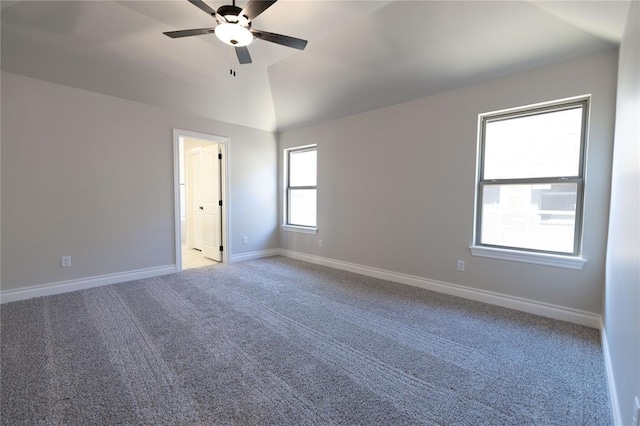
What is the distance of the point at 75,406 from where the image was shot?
5.08ft

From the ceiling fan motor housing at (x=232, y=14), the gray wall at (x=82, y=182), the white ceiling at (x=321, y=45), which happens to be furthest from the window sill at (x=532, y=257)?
the gray wall at (x=82, y=182)

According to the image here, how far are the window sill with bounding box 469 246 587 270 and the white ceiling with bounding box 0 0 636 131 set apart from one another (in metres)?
1.91

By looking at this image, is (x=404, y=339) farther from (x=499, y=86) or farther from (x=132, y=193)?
(x=132, y=193)

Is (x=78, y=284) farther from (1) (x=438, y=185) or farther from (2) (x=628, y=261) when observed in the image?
(2) (x=628, y=261)

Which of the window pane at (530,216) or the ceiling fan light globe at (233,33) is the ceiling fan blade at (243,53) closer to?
the ceiling fan light globe at (233,33)

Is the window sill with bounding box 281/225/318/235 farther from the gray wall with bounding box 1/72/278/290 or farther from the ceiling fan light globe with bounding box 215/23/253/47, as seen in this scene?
the ceiling fan light globe with bounding box 215/23/253/47

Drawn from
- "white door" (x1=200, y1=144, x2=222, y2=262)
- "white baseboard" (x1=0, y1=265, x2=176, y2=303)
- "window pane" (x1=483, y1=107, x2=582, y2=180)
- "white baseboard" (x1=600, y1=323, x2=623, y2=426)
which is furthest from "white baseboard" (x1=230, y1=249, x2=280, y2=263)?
"white baseboard" (x1=600, y1=323, x2=623, y2=426)

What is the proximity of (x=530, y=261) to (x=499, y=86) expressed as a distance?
6.30 ft

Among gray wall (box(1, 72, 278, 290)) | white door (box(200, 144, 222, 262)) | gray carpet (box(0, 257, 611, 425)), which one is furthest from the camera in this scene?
white door (box(200, 144, 222, 262))

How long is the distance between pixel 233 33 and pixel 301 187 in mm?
3335

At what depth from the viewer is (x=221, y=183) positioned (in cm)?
495

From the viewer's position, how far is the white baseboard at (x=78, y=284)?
120 inches

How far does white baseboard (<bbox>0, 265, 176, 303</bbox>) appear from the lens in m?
3.04

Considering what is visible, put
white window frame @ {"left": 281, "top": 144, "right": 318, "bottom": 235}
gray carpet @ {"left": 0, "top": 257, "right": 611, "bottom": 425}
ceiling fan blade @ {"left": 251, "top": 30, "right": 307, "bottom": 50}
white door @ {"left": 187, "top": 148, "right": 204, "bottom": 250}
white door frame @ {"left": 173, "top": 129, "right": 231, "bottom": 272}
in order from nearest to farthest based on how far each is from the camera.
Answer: gray carpet @ {"left": 0, "top": 257, "right": 611, "bottom": 425}
ceiling fan blade @ {"left": 251, "top": 30, "right": 307, "bottom": 50}
white door frame @ {"left": 173, "top": 129, "right": 231, "bottom": 272}
white window frame @ {"left": 281, "top": 144, "right": 318, "bottom": 235}
white door @ {"left": 187, "top": 148, "right": 204, "bottom": 250}
